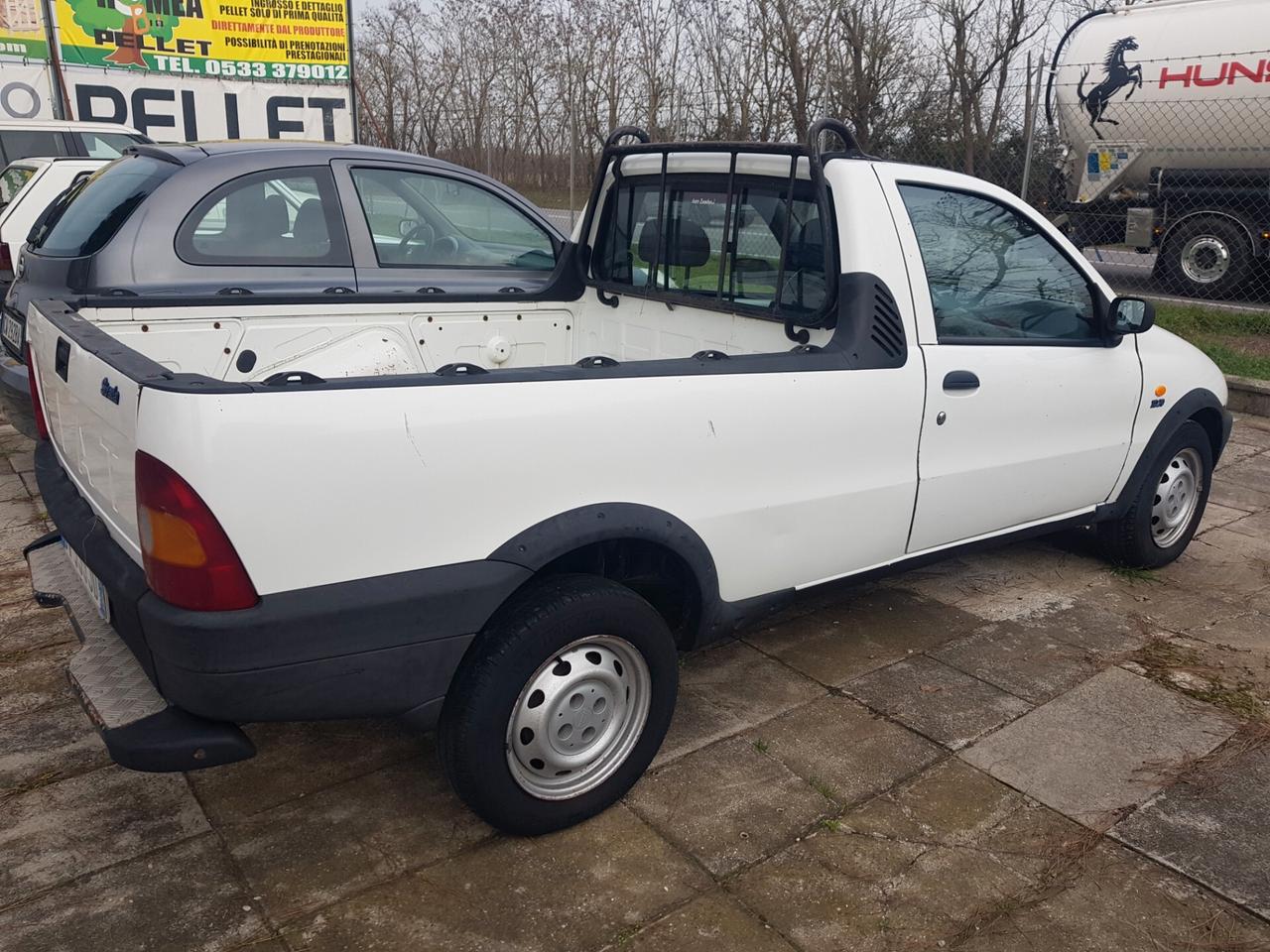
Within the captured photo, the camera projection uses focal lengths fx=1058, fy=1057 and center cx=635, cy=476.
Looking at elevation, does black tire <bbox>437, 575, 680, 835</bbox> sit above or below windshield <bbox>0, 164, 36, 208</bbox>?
below

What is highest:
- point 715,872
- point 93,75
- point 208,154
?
point 93,75

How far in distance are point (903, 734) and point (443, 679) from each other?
65.0 inches

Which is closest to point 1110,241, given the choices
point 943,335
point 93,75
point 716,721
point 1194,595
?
point 1194,595

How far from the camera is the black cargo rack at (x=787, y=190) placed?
349 centimetres

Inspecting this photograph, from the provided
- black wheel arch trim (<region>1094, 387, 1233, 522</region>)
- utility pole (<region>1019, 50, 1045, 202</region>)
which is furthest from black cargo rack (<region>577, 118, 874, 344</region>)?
utility pole (<region>1019, 50, 1045, 202</region>)

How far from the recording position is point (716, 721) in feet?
11.6

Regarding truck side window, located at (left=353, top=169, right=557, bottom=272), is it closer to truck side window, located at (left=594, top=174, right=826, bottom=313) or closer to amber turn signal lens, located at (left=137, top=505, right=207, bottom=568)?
truck side window, located at (left=594, top=174, right=826, bottom=313)

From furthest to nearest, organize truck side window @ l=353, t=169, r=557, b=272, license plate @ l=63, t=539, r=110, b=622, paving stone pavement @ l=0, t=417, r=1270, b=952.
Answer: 1. truck side window @ l=353, t=169, r=557, b=272
2. license plate @ l=63, t=539, r=110, b=622
3. paving stone pavement @ l=0, t=417, r=1270, b=952

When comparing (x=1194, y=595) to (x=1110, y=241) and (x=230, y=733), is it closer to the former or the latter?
(x=230, y=733)

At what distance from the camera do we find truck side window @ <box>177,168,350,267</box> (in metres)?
5.06

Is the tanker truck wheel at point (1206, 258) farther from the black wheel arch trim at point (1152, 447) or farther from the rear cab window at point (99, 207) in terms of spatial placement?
the rear cab window at point (99, 207)

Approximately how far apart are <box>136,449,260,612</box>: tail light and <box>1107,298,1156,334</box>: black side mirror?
344 centimetres

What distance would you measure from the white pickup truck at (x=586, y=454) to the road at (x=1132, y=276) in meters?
8.64

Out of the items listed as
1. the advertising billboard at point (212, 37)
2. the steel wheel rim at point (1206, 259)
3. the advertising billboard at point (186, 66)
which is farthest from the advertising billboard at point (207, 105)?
the steel wheel rim at point (1206, 259)
